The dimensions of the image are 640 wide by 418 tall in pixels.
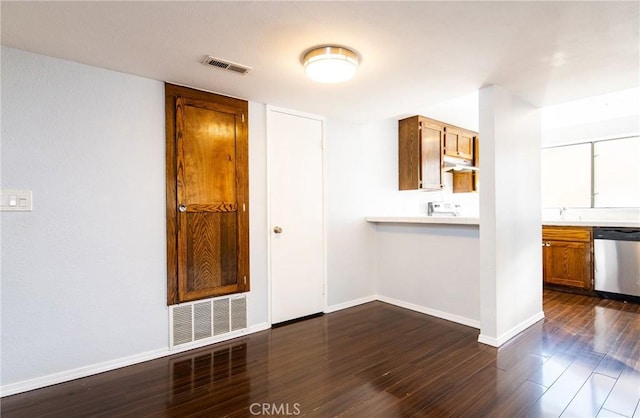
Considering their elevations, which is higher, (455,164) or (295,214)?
(455,164)

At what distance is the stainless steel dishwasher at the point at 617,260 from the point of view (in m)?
3.69

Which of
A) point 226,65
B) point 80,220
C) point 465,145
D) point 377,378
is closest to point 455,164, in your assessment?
point 465,145

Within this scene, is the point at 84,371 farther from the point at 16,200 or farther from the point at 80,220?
the point at 16,200

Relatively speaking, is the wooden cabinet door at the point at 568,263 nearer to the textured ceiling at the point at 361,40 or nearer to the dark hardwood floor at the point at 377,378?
the dark hardwood floor at the point at 377,378

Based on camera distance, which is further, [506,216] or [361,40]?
[506,216]

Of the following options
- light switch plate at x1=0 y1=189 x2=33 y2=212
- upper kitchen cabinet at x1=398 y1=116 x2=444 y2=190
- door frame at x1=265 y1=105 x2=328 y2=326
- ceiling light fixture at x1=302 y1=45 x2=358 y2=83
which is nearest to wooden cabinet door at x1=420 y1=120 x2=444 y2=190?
upper kitchen cabinet at x1=398 y1=116 x2=444 y2=190

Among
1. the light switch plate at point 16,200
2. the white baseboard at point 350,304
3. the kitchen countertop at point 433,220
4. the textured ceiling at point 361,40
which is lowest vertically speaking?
the white baseboard at point 350,304

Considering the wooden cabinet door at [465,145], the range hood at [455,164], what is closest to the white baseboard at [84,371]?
the range hood at [455,164]

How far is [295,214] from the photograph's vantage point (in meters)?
3.36

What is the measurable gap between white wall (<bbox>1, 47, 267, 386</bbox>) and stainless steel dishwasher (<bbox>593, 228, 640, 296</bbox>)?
16.0 ft

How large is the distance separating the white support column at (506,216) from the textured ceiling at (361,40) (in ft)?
0.93

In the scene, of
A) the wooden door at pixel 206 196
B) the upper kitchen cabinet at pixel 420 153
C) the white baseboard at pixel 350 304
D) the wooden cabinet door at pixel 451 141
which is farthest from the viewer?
the wooden cabinet door at pixel 451 141

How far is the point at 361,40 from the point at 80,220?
87.8 inches

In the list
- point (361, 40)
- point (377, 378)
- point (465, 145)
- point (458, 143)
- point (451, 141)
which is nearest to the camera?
point (361, 40)
